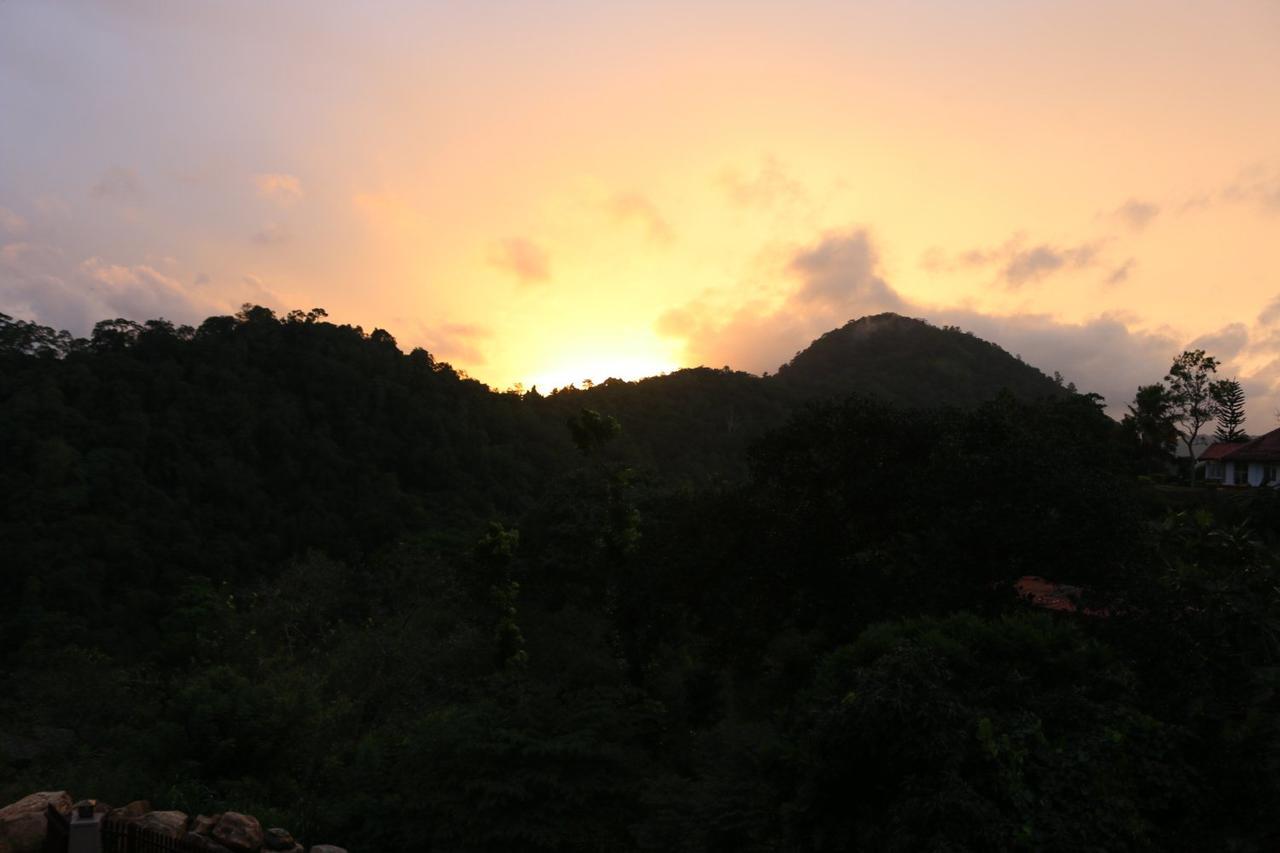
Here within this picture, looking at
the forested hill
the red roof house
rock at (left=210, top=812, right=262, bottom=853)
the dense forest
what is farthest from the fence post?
the red roof house

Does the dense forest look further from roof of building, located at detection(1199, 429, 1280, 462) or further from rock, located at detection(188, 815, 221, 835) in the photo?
roof of building, located at detection(1199, 429, 1280, 462)

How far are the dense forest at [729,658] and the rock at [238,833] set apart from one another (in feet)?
7.95

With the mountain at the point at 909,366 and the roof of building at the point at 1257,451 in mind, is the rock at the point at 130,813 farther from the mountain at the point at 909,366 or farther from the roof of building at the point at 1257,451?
the mountain at the point at 909,366

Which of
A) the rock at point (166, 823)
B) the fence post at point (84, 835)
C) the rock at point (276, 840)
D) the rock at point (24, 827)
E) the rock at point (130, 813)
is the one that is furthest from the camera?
the rock at point (276, 840)

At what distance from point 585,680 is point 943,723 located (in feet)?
38.0

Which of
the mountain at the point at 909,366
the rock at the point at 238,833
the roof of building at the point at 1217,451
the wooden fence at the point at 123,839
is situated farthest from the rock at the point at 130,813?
the mountain at the point at 909,366

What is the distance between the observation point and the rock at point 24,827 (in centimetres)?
1048

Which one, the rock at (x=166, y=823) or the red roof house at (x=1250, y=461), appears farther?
the red roof house at (x=1250, y=461)

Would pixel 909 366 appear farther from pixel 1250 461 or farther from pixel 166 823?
pixel 166 823

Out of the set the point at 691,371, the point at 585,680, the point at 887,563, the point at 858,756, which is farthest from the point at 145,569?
the point at 691,371

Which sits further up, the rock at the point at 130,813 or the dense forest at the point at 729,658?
the dense forest at the point at 729,658

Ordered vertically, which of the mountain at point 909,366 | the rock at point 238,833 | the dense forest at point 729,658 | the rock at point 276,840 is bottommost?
the rock at point 276,840

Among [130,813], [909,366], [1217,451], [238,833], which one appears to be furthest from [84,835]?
[909,366]

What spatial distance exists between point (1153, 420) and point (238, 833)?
43.2 meters
